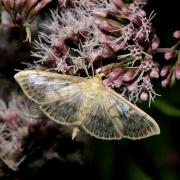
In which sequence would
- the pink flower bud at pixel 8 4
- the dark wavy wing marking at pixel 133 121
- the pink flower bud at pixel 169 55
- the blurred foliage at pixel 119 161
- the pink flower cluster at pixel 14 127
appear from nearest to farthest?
the dark wavy wing marking at pixel 133 121, the pink flower bud at pixel 169 55, the pink flower bud at pixel 8 4, the pink flower cluster at pixel 14 127, the blurred foliage at pixel 119 161

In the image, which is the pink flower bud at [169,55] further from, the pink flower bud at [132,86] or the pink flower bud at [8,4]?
the pink flower bud at [8,4]

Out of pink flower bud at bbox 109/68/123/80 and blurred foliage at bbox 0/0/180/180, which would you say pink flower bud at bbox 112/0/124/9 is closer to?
pink flower bud at bbox 109/68/123/80

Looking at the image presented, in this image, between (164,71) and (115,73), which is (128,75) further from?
(164,71)

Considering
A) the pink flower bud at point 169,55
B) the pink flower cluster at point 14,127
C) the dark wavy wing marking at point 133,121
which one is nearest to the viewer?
the dark wavy wing marking at point 133,121

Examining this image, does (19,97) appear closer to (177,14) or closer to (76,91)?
(76,91)

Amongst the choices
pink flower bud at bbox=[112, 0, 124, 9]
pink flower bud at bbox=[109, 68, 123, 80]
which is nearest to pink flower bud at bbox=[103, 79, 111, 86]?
pink flower bud at bbox=[109, 68, 123, 80]

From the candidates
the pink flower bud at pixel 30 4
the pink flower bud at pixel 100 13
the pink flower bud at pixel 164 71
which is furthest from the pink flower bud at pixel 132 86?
the pink flower bud at pixel 30 4

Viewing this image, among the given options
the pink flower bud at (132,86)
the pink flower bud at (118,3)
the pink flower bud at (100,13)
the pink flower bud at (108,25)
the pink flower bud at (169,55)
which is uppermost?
the pink flower bud at (118,3)

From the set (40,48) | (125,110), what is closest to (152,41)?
(125,110)
